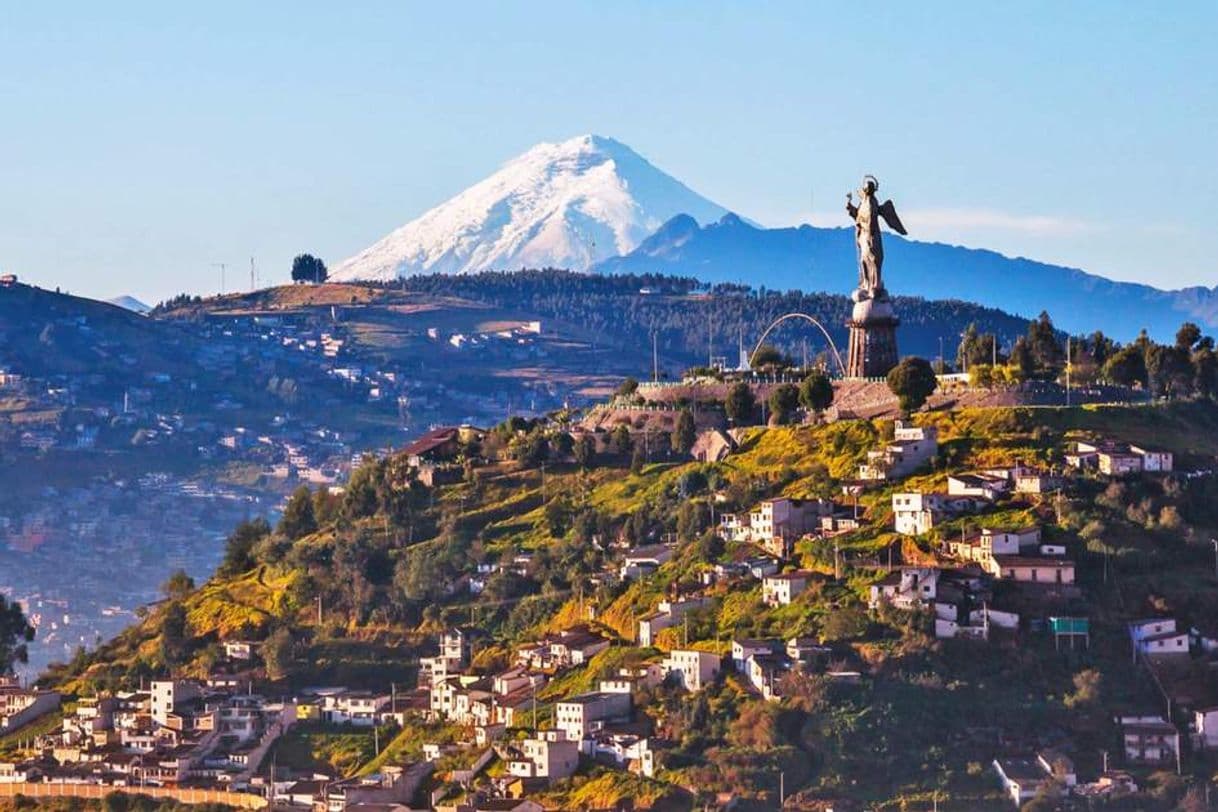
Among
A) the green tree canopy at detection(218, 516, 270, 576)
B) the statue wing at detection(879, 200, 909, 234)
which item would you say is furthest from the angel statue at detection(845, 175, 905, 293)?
the green tree canopy at detection(218, 516, 270, 576)

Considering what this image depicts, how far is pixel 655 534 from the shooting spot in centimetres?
10919

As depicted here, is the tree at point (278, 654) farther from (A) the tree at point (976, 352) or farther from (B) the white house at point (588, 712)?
(A) the tree at point (976, 352)

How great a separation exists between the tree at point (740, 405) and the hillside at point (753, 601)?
312cm

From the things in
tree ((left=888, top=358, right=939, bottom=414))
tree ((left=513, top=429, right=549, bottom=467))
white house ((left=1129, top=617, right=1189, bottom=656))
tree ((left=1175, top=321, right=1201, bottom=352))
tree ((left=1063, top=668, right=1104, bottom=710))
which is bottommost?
tree ((left=1063, top=668, right=1104, bottom=710))

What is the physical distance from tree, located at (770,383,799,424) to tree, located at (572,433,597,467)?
725 cm

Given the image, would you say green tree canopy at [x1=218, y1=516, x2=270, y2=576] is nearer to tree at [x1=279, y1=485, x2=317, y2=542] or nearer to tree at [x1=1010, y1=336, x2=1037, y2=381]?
tree at [x1=279, y1=485, x2=317, y2=542]

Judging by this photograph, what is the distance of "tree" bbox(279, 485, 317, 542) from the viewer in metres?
123

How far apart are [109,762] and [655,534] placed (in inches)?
856

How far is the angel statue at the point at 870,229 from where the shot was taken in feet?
390

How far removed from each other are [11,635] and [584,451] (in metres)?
23.0

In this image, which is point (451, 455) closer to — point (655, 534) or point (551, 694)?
point (655, 534)

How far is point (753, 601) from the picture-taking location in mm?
97562

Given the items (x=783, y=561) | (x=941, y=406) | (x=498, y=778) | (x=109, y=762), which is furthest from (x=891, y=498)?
(x=109, y=762)

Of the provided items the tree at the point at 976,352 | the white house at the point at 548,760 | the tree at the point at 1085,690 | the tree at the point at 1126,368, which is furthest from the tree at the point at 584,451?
the tree at the point at 1085,690
